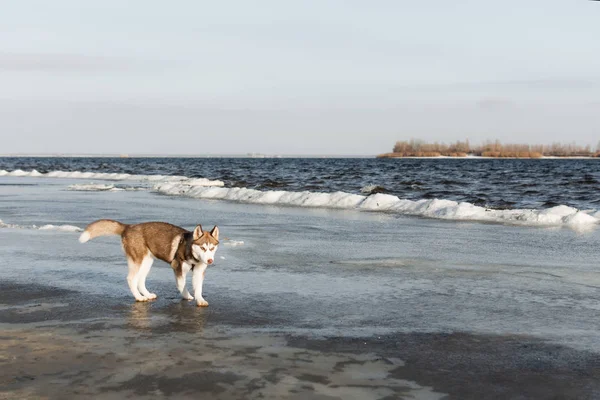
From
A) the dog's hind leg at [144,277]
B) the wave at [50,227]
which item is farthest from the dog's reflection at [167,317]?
the wave at [50,227]

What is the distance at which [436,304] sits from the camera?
328 inches

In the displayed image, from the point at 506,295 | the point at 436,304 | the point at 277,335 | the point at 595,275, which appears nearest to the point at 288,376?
the point at 277,335

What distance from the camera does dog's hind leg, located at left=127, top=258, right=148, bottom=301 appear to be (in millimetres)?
8383

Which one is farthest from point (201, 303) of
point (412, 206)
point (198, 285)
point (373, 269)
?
point (412, 206)

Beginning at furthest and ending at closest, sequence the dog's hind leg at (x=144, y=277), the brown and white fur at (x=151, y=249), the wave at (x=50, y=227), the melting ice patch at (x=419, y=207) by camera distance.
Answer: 1. the melting ice patch at (x=419, y=207)
2. the wave at (x=50, y=227)
3. the dog's hind leg at (x=144, y=277)
4. the brown and white fur at (x=151, y=249)

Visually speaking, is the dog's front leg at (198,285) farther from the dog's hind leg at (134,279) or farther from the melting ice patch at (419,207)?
the melting ice patch at (419,207)

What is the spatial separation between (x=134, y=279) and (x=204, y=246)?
1239 millimetres

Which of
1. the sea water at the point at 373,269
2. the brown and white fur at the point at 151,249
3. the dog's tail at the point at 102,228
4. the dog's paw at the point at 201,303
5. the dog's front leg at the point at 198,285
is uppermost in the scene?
the dog's tail at the point at 102,228

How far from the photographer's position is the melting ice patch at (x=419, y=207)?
62.5 feet

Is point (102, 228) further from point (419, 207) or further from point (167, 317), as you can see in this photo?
point (419, 207)

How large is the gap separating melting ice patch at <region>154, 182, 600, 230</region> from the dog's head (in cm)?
1275

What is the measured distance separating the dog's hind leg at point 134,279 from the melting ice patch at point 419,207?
13.1m

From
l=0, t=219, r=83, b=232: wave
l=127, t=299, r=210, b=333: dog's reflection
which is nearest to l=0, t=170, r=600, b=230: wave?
l=0, t=219, r=83, b=232: wave

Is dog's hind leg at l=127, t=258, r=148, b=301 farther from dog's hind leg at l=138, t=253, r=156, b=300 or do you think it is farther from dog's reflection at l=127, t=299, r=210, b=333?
dog's reflection at l=127, t=299, r=210, b=333
